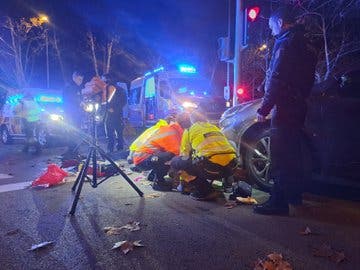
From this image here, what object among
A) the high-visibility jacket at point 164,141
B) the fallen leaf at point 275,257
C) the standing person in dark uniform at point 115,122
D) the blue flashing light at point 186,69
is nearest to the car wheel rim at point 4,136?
the standing person in dark uniform at point 115,122

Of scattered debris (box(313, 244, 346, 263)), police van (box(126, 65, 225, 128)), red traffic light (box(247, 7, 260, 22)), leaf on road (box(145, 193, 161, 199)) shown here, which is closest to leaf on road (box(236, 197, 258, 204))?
leaf on road (box(145, 193, 161, 199))

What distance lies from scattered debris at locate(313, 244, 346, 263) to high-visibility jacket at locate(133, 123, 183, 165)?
2983 mm

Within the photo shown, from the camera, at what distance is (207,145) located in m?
4.87

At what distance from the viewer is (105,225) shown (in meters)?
3.95

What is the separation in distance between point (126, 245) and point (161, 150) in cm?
275

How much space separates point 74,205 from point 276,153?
2.34m

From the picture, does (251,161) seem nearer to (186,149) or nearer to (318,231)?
(186,149)

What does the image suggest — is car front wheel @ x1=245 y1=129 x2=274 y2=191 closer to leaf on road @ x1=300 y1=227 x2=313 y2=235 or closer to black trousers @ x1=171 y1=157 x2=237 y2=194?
black trousers @ x1=171 y1=157 x2=237 y2=194

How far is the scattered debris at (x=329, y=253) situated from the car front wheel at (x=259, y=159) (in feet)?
6.50

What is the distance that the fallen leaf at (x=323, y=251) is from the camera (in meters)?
3.11

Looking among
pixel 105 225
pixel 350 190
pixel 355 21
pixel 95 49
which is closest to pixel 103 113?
pixel 105 225

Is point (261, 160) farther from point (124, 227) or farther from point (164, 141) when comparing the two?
point (124, 227)

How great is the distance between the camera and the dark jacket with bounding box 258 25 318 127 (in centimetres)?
412

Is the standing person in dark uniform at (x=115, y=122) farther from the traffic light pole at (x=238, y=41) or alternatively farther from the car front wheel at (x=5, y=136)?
the car front wheel at (x=5, y=136)
